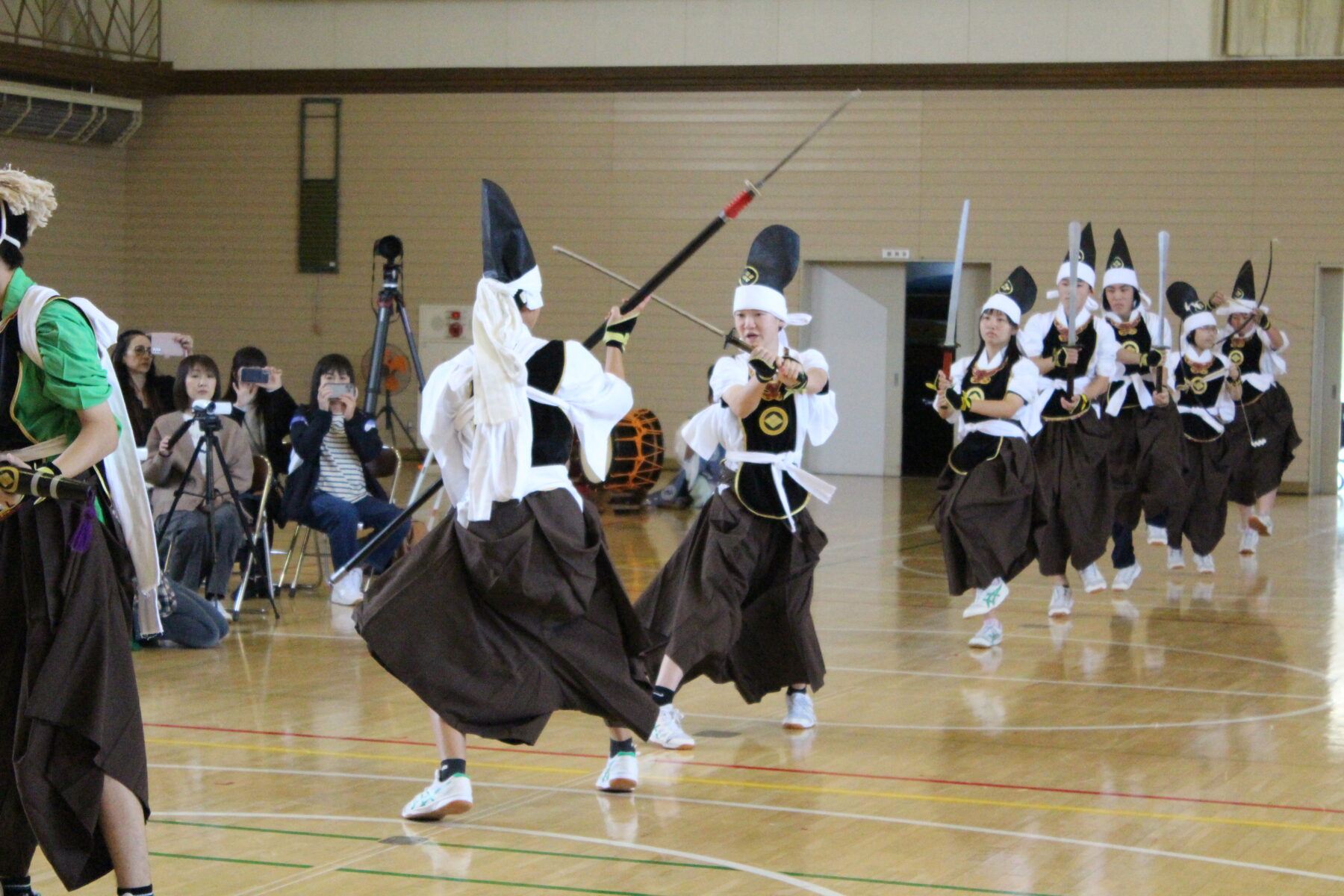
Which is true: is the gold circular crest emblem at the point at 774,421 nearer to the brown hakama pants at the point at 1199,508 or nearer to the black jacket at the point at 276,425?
the black jacket at the point at 276,425

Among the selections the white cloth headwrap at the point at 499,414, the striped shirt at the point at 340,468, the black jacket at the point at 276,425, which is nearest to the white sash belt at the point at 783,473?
the white cloth headwrap at the point at 499,414

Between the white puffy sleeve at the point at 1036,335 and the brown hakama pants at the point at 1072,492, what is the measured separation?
1.28ft

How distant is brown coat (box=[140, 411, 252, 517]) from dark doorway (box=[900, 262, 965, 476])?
11.4 m

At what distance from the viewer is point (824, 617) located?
8.53 m

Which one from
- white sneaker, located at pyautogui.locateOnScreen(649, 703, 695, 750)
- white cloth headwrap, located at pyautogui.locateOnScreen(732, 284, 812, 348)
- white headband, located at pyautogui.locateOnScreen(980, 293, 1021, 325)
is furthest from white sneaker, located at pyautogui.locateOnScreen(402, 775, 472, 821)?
white headband, located at pyautogui.locateOnScreen(980, 293, 1021, 325)

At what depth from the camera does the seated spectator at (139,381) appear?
9.14m

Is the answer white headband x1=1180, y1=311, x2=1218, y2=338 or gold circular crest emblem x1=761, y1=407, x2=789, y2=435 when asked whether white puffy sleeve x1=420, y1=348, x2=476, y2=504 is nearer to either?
gold circular crest emblem x1=761, y1=407, x2=789, y2=435

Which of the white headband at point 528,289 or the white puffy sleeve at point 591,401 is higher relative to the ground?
the white headband at point 528,289

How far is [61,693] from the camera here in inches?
125

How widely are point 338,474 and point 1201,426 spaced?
6083 mm

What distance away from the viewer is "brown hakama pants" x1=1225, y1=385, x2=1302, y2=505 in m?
11.7

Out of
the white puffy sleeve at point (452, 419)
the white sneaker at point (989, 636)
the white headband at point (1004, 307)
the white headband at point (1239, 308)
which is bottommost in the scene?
the white sneaker at point (989, 636)

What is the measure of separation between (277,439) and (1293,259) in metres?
12.1

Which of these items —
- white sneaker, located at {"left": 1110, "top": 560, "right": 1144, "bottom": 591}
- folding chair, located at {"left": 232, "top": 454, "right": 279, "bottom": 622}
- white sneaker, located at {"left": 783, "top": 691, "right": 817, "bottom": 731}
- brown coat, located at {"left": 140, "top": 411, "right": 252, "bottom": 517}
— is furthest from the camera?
white sneaker, located at {"left": 1110, "top": 560, "right": 1144, "bottom": 591}
